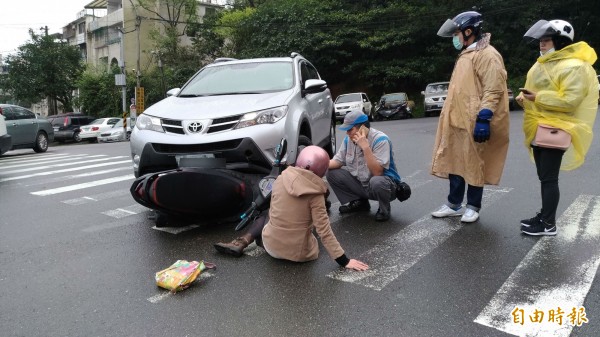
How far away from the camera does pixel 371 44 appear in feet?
105

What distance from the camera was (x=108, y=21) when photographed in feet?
153

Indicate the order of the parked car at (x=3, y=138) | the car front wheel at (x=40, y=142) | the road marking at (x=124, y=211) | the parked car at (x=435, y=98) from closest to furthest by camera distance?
1. the road marking at (x=124, y=211)
2. the parked car at (x=3, y=138)
3. the car front wheel at (x=40, y=142)
4. the parked car at (x=435, y=98)

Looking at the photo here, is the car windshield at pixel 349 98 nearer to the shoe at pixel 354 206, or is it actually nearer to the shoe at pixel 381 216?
the shoe at pixel 354 206

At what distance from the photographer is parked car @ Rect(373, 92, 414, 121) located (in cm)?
2541

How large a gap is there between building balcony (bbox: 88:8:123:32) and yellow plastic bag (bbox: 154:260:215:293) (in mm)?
46315

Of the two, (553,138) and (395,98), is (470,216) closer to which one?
(553,138)

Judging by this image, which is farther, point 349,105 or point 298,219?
point 349,105

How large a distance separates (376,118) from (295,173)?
23.2 metres

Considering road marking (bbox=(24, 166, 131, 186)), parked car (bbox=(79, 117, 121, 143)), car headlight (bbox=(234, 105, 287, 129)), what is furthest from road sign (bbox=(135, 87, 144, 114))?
car headlight (bbox=(234, 105, 287, 129))

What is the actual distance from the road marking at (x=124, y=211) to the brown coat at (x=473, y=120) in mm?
3439

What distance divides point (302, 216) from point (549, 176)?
7.32ft

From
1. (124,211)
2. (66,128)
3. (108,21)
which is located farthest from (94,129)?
(108,21)

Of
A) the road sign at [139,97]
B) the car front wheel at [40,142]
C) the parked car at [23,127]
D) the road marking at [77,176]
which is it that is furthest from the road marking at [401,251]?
the road sign at [139,97]

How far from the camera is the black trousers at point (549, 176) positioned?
433 centimetres
